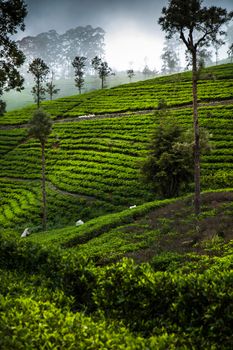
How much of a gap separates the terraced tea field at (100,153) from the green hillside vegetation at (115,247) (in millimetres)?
232

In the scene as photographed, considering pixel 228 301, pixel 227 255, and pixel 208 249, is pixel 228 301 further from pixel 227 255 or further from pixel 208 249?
pixel 208 249

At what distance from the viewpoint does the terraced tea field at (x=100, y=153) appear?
4478 cm

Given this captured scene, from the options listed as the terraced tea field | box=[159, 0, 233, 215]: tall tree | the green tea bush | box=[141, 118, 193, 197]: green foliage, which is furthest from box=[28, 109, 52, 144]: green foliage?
the green tea bush

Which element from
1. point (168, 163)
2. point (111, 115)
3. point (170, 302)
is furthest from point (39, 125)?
point (111, 115)

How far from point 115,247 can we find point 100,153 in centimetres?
3734

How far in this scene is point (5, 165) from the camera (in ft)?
218

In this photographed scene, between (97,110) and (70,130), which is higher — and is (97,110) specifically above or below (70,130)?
above

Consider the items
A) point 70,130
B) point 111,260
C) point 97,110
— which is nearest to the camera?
point 111,260

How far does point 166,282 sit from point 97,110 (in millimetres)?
76842

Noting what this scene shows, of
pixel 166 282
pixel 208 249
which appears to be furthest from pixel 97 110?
pixel 166 282

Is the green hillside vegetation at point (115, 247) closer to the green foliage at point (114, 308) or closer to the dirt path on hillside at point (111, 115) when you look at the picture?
the green foliage at point (114, 308)

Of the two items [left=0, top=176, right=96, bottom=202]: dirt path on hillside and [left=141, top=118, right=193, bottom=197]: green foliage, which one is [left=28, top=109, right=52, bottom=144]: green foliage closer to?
[left=0, top=176, right=96, bottom=202]: dirt path on hillside

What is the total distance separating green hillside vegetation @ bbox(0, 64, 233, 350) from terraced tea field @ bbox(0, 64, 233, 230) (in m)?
0.23

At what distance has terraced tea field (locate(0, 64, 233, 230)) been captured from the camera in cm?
4478
